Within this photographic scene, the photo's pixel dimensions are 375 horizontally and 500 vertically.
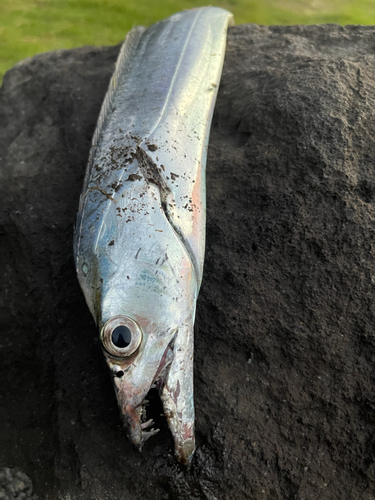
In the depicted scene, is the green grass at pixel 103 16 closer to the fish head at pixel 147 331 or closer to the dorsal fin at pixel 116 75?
the dorsal fin at pixel 116 75

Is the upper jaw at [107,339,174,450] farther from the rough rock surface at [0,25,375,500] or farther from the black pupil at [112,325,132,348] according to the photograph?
the rough rock surface at [0,25,375,500]

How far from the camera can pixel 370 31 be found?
2.62m

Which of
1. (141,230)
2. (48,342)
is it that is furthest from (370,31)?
(48,342)

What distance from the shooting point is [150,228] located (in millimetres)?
1592

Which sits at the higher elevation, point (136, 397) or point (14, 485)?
point (136, 397)

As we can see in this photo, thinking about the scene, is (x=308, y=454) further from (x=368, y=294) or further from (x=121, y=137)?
(x=121, y=137)

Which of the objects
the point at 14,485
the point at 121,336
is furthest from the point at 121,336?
the point at 14,485

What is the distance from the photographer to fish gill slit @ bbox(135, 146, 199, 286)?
1.64m

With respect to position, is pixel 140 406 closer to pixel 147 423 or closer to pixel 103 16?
pixel 147 423

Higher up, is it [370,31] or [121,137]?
[370,31]

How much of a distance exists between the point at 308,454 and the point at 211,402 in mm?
399

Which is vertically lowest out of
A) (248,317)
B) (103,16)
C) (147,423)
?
(147,423)

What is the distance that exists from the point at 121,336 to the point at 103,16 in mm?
3855

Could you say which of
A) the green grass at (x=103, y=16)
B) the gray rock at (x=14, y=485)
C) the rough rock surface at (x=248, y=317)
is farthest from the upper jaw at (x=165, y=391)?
the green grass at (x=103, y=16)
